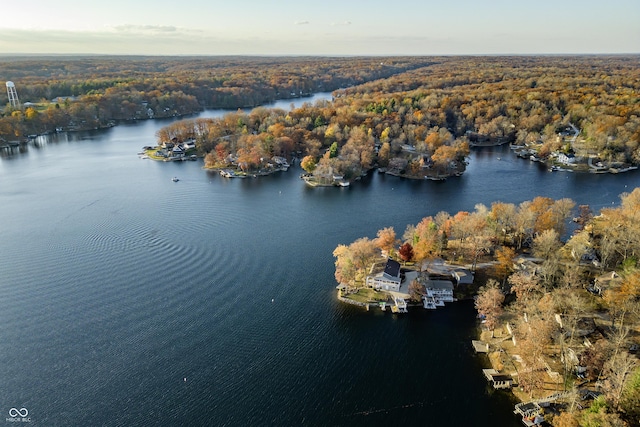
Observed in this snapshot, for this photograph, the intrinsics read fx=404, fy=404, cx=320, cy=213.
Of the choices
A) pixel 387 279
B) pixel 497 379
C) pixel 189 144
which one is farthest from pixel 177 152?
pixel 497 379

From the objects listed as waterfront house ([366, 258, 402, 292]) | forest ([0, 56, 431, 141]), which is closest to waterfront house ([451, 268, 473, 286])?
waterfront house ([366, 258, 402, 292])

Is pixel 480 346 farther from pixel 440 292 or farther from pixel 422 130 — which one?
pixel 422 130

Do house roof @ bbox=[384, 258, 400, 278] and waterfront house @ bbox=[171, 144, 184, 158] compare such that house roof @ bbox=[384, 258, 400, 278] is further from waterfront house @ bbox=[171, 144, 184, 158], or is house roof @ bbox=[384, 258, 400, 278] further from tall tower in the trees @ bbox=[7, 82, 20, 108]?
tall tower in the trees @ bbox=[7, 82, 20, 108]

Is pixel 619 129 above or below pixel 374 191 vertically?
above

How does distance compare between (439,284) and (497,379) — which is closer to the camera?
(497,379)

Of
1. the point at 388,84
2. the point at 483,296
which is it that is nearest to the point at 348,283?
the point at 483,296

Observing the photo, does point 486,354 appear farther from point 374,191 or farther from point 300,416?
point 374,191
